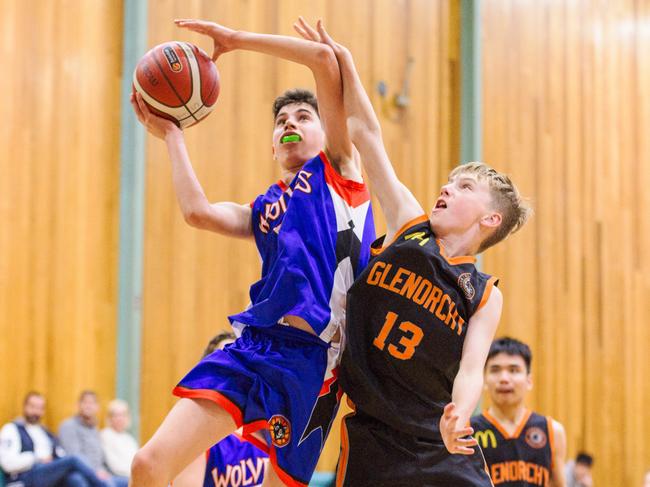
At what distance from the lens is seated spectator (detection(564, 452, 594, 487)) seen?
10.6 metres

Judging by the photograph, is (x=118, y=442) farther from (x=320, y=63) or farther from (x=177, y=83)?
(x=320, y=63)

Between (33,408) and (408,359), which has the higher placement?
(408,359)

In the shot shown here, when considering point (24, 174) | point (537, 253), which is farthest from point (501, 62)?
point (24, 174)

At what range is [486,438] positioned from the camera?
5.59 metres

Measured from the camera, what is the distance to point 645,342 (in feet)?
44.5

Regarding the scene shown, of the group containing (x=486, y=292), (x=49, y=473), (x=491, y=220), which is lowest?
(x=49, y=473)

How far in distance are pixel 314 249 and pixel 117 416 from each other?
4.91 metres

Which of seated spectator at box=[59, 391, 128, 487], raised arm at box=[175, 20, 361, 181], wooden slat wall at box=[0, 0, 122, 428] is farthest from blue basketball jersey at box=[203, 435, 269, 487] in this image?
wooden slat wall at box=[0, 0, 122, 428]

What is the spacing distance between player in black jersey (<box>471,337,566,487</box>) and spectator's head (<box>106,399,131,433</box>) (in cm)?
339

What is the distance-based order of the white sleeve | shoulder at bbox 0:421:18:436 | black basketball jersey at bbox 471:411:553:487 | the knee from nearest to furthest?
the knee, black basketball jersey at bbox 471:411:553:487, the white sleeve, shoulder at bbox 0:421:18:436

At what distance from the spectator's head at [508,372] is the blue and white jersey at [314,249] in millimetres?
2043

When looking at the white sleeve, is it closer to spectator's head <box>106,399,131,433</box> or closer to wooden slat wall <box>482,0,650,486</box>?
spectator's head <box>106,399,131,433</box>

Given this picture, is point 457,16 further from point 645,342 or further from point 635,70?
point 645,342

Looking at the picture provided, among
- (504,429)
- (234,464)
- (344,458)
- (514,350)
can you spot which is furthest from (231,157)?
(344,458)
